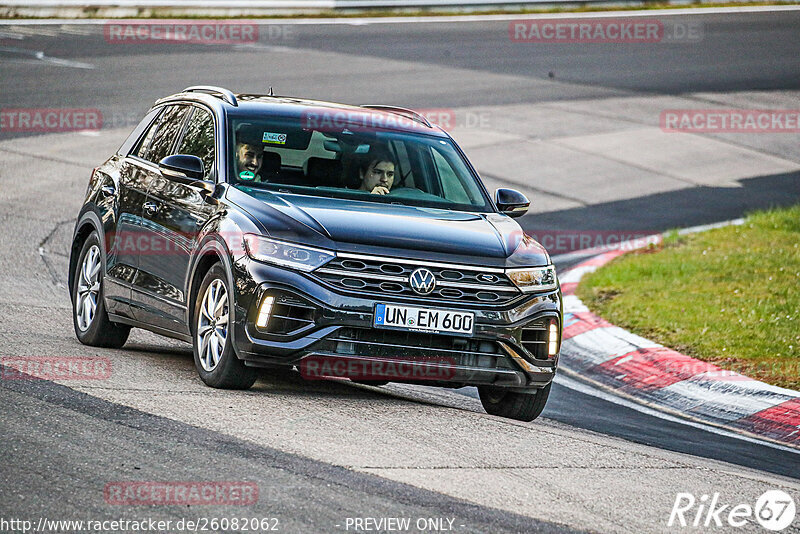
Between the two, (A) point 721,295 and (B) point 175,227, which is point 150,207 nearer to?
(B) point 175,227

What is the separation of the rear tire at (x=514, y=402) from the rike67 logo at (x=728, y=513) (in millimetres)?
1851

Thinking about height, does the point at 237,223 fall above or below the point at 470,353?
above

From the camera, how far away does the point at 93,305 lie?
9.40m

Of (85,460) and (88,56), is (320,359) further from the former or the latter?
(88,56)

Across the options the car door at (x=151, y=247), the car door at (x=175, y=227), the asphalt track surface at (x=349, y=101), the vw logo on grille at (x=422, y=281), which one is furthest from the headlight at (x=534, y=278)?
the car door at (x=151, y=247)

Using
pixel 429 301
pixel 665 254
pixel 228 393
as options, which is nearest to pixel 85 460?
pixel 228 393

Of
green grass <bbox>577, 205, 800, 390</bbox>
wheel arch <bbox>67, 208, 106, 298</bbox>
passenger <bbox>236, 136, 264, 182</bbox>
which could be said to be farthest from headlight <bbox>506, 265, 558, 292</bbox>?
wheel arch <bbox>67, 208, 106, 298</bbox>

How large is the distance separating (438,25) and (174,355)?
2426 centimetres

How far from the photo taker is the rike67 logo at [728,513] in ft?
19.4

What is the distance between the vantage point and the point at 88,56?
85.4 feet

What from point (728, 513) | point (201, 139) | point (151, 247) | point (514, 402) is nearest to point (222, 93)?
point (201, 139)

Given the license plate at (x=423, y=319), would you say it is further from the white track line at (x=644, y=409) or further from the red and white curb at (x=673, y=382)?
the red and white curb at (x=673, y=382)

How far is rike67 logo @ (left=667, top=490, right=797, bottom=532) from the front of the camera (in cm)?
592

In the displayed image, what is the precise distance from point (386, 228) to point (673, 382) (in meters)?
3.42
